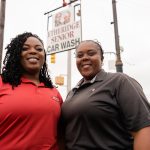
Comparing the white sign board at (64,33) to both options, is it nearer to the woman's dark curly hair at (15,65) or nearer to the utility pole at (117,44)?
the utility pole at (117,44)

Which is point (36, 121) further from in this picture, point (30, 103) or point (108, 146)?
point (108, 146)

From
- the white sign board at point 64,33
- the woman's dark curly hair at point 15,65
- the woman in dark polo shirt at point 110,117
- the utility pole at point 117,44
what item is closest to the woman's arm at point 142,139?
the woman in dark polo shirt at point 110,117

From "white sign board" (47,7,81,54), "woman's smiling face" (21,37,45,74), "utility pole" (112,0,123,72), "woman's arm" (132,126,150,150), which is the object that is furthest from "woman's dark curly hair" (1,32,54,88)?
"utility pole" (112,0,123,72)

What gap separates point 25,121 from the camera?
3.02 meters

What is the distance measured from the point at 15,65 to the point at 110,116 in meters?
1.13

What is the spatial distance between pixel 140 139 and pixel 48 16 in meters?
8.35

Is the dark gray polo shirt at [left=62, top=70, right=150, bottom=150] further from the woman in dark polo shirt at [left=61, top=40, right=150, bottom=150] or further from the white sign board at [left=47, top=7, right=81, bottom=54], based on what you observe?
the white sign board at [left=47, top=7, right=81, bottom=54]

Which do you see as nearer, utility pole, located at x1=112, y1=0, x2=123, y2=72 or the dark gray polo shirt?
the dark gray polo shirt

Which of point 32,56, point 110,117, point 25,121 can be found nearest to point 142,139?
point 110,117

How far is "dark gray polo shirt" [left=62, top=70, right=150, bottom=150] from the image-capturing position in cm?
278

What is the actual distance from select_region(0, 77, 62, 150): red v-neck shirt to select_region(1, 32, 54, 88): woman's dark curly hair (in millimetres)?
134

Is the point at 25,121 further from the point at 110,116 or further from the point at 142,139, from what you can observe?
the point at 142,139

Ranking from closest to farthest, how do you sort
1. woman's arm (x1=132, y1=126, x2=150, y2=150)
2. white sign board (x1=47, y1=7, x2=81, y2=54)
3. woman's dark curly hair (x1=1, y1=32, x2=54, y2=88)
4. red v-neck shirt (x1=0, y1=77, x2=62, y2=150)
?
woman's arm (x1=132, y1=126, x2=150, y2=150), red v-neck shirt (x1=0, y1=77, x2=62, y2=150), woman's dark curly hair (x1=1, y1=32, x2=54, y2=88), white sign board (x1=47, y1=7, x2=81, y2=54)

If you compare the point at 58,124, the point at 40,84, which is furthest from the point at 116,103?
the point at 40,84
